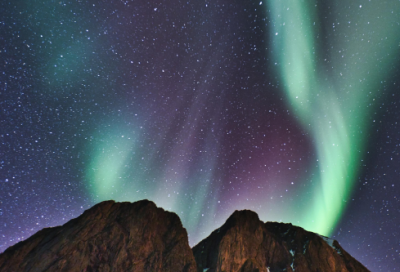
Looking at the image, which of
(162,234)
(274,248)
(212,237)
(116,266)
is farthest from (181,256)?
(274,248)

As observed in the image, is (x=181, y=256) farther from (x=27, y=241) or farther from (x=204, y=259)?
(x=27, y=241)

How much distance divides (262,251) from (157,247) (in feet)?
116

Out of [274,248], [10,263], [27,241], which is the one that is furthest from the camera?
[274,248]

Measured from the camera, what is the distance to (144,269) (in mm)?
50750

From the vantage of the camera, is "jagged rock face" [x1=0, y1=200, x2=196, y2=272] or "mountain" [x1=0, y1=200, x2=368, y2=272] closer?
"jagged rock face" [x1=0, y1=200, x2=196, y2=272]

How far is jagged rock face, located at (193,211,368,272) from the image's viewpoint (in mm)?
62250

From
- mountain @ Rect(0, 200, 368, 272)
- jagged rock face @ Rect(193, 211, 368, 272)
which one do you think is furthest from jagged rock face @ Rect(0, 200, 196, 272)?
jagged rock face @ Rect(193, 211, 368, 272)

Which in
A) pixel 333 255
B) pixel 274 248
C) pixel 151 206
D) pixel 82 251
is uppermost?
pixel 151 206

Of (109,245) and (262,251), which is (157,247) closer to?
(109,245)

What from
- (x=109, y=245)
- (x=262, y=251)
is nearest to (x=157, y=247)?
(x=109, y=245)

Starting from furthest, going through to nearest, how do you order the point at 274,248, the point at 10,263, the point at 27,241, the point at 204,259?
1. the point at 274,248
2. the point at 204,259
3. the point at 27,241
4. the point at 10,263

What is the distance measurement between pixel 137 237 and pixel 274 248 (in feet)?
151

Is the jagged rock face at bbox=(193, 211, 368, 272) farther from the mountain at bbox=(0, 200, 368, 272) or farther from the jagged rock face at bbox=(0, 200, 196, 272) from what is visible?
the jagged rock face at bbox=(0, 200, 196, 272)

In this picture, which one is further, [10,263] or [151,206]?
[151,206]
